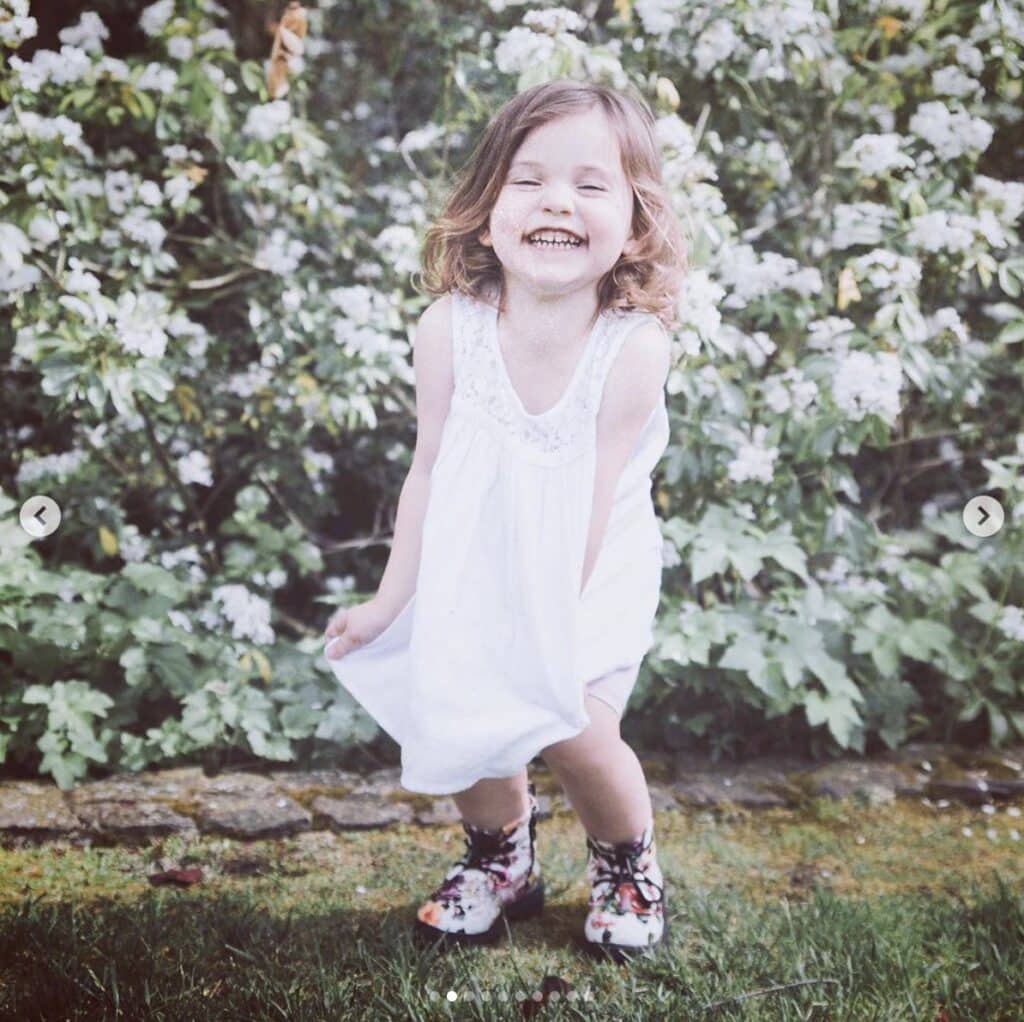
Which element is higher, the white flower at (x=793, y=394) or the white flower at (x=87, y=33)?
the white flower at (x=87, y=33)

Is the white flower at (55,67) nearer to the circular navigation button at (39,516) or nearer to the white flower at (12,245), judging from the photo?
the white flower at (12,245)

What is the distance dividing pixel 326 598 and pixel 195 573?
341 mm

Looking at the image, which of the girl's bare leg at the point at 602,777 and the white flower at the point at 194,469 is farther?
the white flower at the point at 194,469

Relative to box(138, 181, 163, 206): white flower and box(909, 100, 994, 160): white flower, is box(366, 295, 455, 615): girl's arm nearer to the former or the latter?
box(138, 181, 163, 206): white flower

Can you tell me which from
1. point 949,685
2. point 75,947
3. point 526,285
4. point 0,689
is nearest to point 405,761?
point 75,947

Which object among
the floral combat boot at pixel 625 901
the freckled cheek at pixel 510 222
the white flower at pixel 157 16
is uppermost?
the white flower at pixel 157 16

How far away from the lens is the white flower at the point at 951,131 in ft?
9.09

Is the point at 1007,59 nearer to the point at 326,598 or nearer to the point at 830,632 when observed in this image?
the point at 830,632

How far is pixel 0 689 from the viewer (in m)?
2.48

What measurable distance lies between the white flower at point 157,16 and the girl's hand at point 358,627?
1743mm

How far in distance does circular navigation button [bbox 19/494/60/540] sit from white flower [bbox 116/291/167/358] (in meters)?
0.44

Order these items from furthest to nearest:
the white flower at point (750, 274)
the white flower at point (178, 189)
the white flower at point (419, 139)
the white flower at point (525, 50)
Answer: the white flower at point (419, 139) → the white flower at point (178, 189) → the white flower at point (750, 274) → the white flower at point (525, 50)

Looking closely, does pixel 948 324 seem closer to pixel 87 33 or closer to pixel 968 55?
pixel 968 55

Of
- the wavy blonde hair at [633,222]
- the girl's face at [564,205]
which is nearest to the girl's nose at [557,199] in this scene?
the girl's face at [564,205]
